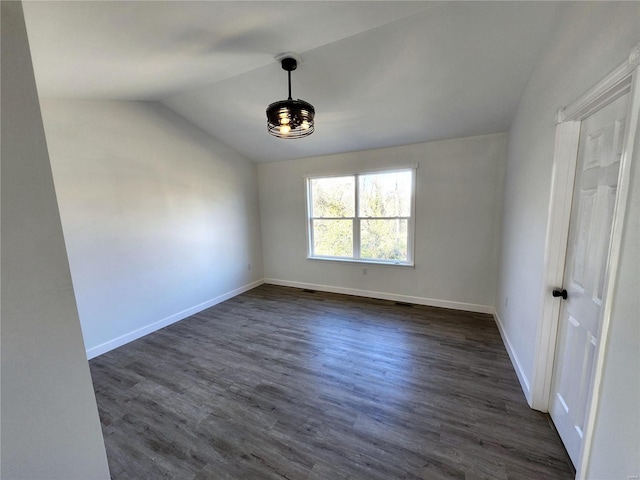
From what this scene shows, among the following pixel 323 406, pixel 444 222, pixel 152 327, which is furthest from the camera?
pixel 444 222

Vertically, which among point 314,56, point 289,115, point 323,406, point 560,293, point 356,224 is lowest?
point 323,406

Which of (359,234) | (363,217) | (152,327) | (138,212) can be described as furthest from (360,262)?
(138,212)

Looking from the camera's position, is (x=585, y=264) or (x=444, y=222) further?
(x=444, y=222)

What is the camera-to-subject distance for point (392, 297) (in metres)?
4.04

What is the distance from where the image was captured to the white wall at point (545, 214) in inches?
36.4

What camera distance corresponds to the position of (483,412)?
5.94ft

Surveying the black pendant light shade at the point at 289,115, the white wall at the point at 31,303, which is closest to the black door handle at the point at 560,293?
the black pendant light shade at the point at 289,115

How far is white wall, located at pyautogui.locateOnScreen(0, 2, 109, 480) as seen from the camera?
2.72 ft

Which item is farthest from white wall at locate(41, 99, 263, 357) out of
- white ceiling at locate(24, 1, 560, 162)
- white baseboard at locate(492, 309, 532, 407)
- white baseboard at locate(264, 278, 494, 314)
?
white baseboard at locate(492, 309, 532, 407)

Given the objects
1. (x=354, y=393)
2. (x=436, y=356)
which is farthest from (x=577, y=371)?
(x=354, y=393)

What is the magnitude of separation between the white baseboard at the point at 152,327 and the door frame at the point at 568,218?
386cm

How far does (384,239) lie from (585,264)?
2.68 m

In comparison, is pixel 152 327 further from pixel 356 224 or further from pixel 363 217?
pixel 363 217

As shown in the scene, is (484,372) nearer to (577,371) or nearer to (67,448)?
(577,371)
